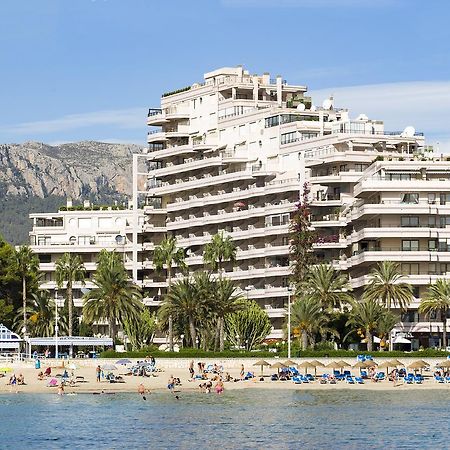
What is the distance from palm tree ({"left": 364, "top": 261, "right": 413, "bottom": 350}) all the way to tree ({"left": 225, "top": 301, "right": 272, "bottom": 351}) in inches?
471

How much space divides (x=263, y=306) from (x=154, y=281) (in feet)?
75.0

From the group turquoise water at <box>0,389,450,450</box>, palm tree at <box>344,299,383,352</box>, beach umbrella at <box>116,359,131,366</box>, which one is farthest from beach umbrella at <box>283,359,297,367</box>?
beach umbrella at <box>116,359,131,366</box>

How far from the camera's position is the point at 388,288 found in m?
150

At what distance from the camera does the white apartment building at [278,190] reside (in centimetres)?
15912

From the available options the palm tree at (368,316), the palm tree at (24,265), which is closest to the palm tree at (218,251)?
the palm tree at (24,265)

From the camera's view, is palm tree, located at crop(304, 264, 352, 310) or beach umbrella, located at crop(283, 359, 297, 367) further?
palm tree, located at crop(304, 264, 352, 310)

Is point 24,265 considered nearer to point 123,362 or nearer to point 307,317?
point 123,362

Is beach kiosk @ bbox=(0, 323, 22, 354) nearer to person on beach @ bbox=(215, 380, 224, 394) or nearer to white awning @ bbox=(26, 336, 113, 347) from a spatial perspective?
white awning @ bbox=(26, 336, 113, 347)

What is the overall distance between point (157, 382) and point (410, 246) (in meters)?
40.6

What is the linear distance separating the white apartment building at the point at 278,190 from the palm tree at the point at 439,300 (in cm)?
559

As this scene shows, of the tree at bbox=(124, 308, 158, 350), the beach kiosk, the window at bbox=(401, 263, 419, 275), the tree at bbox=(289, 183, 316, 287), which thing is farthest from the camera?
the tree at bbox=(124, 308, 158, 350)

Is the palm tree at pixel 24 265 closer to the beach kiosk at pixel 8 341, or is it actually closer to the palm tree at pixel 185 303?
the beach kiosk at pixel 8 341

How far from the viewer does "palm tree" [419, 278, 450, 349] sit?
488 feet

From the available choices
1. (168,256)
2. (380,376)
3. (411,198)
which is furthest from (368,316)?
(168,256)
